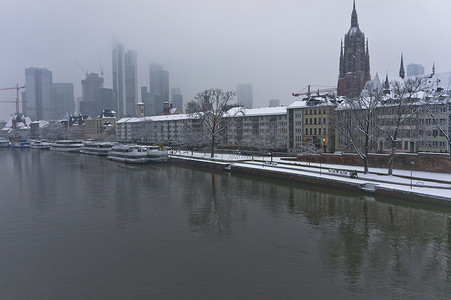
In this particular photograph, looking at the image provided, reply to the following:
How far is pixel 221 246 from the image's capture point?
28531 millimetres

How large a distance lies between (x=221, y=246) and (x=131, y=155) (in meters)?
71.5

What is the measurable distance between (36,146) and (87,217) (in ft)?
564

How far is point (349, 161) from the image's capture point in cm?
6500

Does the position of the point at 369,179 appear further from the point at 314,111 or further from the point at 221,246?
the point at 314,111

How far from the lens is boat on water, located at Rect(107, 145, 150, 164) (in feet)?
310

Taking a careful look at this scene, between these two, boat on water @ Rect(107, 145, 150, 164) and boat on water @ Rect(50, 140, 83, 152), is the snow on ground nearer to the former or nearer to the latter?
boat on water @ Rect(107, 145, 150, 164)

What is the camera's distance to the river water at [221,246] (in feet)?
70.8

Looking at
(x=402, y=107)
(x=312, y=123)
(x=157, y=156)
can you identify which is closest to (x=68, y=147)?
(x=157, y=156)

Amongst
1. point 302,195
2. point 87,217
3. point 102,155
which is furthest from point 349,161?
point 102,155

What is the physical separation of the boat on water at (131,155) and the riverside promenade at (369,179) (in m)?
28.2

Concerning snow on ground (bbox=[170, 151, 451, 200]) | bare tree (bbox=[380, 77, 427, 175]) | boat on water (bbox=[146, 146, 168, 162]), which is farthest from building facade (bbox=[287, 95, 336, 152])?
boat on water (bbox=[146, 146, 168, 162])

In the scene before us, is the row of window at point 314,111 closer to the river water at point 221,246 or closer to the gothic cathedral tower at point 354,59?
the river water at point 221,246

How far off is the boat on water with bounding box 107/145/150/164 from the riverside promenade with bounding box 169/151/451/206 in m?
28.2

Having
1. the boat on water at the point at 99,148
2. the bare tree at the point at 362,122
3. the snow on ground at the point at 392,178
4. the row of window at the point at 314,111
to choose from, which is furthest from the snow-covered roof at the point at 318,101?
the boat on water at the point at 99,148
